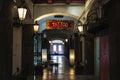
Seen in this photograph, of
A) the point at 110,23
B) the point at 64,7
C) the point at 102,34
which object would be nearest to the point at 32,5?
the point at 64,7

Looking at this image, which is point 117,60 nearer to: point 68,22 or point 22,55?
point 22,55

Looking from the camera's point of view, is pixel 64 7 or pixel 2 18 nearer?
pixel 2 18

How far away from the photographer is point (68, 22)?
22031 millimetres

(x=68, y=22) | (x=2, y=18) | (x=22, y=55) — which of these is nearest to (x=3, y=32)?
(x=2, y=18)

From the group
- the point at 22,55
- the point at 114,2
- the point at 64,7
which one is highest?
the point at 64,7

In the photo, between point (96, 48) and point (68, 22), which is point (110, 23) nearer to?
point (96, 48)

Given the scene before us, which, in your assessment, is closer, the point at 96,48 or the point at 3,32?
the point at 3,32

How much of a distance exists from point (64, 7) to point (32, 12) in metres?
2.20

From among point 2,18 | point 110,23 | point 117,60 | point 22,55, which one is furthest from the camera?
point 22,55

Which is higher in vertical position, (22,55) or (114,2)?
(114,2)

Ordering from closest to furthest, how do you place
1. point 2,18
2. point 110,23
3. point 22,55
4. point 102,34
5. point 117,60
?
point 2,18, point 117,60, point 110,23, point 102,34, point 22,55

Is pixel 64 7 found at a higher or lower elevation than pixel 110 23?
higher

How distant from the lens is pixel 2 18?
25.9ft

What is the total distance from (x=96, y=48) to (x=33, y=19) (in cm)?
471
